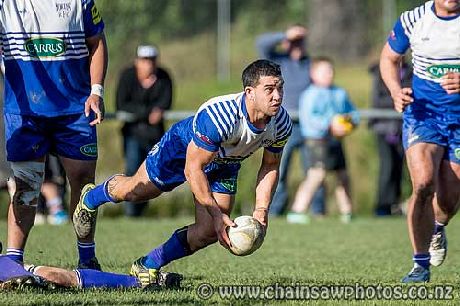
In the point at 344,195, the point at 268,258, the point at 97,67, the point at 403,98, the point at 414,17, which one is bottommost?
the point at 344,195

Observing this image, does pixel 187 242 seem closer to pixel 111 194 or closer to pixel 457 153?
pixel 111 194

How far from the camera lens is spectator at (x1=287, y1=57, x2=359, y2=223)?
15227mm

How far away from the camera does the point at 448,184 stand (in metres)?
8.84

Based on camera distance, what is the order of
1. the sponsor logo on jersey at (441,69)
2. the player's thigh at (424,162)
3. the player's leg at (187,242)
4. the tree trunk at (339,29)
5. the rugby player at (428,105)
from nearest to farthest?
the player's leg at (187,242), the player's thigh at (424,162), the rugby player at (428,105), the sponsor logo on jersey at (441,69), the tree trunk at (339,29)

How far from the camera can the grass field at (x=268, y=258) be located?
707 centimetres

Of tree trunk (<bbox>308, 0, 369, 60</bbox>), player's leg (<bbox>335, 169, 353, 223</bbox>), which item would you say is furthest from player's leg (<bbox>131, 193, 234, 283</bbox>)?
tree trunk (<bbox>308, 0, 369, 60</bbox>)

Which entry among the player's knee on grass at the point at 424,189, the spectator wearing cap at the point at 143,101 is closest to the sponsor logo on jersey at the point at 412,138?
the player's knee on grass at the point at 424,189

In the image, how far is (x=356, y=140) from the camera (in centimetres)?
1833

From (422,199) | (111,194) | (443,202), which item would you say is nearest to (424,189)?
(422,199)

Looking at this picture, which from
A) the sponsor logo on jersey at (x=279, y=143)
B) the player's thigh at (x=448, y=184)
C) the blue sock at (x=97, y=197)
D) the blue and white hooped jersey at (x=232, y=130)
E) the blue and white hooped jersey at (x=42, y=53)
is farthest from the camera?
the player's thigh at (x=448, y=184)

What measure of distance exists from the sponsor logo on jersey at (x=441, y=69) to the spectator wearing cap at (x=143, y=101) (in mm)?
7325

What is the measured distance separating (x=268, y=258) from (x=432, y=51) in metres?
2.80

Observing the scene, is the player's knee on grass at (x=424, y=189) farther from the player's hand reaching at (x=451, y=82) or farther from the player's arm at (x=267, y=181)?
the player's arm at (x=267, y=181)

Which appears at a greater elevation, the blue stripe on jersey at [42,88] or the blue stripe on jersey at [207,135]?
the blue stripe on jersey at [42,88]
